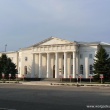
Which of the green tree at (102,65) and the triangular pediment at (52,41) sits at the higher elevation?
the triangular pediment at (52,41)

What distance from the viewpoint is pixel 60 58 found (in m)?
74.8

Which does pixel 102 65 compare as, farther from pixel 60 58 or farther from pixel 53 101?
pixel 53 101

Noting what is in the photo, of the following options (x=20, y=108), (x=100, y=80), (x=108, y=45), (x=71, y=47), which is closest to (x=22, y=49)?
(x=71, y=47)

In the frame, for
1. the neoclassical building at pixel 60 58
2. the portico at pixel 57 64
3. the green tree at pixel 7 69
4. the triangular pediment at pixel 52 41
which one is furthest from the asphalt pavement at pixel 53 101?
the green tree at pixel 7 69

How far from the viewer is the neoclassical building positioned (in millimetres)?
71188

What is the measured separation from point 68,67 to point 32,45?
11.8 m

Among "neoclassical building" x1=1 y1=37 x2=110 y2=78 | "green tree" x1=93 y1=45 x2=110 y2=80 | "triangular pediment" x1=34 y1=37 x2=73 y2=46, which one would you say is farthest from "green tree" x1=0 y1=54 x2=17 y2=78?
"green tree" x1=93 y1=45 x2=110 y2=80

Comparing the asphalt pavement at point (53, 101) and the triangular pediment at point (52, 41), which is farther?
the triangular pediment at point (52, 41)

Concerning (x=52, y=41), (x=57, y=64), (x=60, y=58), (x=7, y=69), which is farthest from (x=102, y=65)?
(x=7, y=69)

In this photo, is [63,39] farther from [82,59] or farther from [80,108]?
[80,108]

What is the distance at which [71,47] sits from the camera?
70.8m

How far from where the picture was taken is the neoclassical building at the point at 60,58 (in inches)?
2803

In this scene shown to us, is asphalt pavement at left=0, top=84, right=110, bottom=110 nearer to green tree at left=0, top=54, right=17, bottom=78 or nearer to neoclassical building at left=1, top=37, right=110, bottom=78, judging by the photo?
neoclassical building at left=1, top=37, right=110, bottom=78

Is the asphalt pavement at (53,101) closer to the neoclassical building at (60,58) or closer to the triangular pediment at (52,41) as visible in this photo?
the neoclassical building at (60,58)
